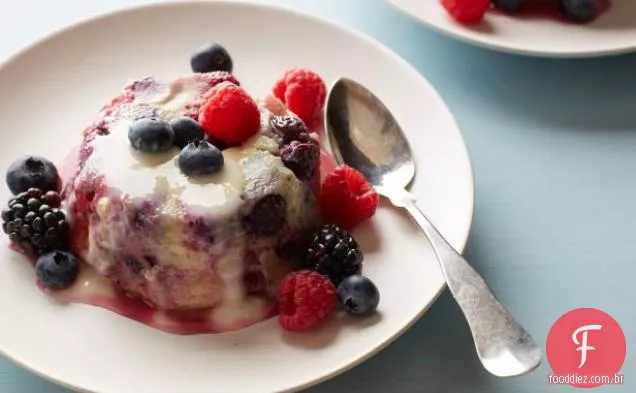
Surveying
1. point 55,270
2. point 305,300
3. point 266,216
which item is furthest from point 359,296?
point 55,270

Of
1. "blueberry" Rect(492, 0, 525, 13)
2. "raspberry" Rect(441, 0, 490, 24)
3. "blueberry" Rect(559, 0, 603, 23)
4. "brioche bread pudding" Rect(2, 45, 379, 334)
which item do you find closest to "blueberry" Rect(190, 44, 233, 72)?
"brioche bread pudding" Rect(2, 45, 379, 334)

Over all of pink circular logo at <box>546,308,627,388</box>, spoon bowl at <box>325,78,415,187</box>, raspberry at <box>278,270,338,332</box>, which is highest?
spoon bowl at <box>325,78,415,187</box>

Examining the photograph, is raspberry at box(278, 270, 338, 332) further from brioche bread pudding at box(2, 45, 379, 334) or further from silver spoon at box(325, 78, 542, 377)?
silver spoon at box(325, 78, 542, 377)

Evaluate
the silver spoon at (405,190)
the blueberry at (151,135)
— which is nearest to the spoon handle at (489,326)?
the silver spoon at (405,190)

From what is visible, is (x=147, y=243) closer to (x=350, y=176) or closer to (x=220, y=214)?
(x=220, y=214)

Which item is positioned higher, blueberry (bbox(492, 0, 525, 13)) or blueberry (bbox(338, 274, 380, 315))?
blueberry (bbox(492, 0, 525, 13))

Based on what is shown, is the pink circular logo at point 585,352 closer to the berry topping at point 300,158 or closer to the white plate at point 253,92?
the white plate at point 253,92

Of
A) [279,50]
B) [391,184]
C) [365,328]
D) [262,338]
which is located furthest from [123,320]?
[279,50]
